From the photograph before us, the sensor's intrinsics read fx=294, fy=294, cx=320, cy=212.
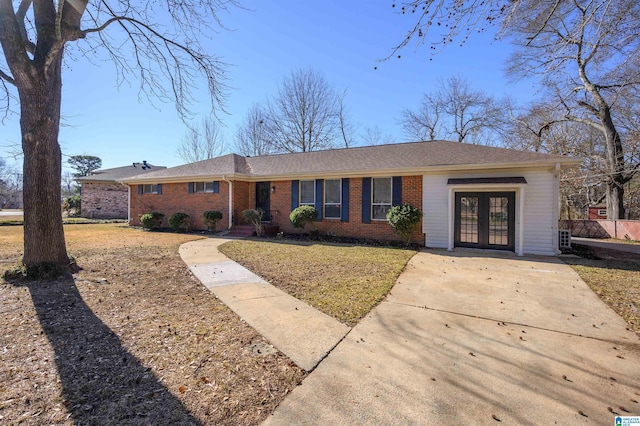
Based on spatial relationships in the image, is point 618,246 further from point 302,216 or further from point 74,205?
point 74,205

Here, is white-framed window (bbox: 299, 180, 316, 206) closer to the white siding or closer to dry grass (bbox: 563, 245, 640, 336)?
the white siding

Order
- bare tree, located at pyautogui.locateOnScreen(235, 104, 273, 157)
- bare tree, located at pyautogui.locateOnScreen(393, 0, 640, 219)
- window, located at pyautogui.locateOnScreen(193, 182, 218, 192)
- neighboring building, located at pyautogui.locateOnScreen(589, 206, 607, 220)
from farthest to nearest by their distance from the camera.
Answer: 1. bare tree, located at pyautogui.locateOnScreen(235, 104, 273, 157)
2. neighboring building, located at pyautogui.locateOnScreen(589, 206, 607, 220)
3. window, located at pyautogui.locateOnScreen(193, 182, 218, 192)
4. bare tree, located at pyautogui.locateOnScreen(393, 0, 640, 219)

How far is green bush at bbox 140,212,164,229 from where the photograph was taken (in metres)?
15.0

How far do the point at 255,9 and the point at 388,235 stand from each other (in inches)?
321

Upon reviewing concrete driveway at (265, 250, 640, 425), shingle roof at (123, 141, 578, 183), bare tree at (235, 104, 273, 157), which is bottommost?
concrete driveway at (265, 250, 640, 425)

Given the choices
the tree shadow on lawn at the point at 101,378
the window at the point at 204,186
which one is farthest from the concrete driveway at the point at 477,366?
the window at the point at 204,186

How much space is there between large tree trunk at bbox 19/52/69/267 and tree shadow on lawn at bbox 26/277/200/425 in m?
2.63

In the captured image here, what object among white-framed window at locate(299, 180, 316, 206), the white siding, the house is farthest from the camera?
the house

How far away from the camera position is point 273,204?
44.5 ft

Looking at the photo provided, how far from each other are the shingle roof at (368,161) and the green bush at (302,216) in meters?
1.50

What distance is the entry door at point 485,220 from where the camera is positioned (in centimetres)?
944

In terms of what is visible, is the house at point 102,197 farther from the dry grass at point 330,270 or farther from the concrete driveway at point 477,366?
the concrete driveway at point 477,366

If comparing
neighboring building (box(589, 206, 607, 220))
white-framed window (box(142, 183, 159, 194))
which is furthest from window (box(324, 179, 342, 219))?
neighboring building (box(589, 206, 607, 220))

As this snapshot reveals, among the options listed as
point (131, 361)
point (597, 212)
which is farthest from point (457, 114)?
point (131, 361)
